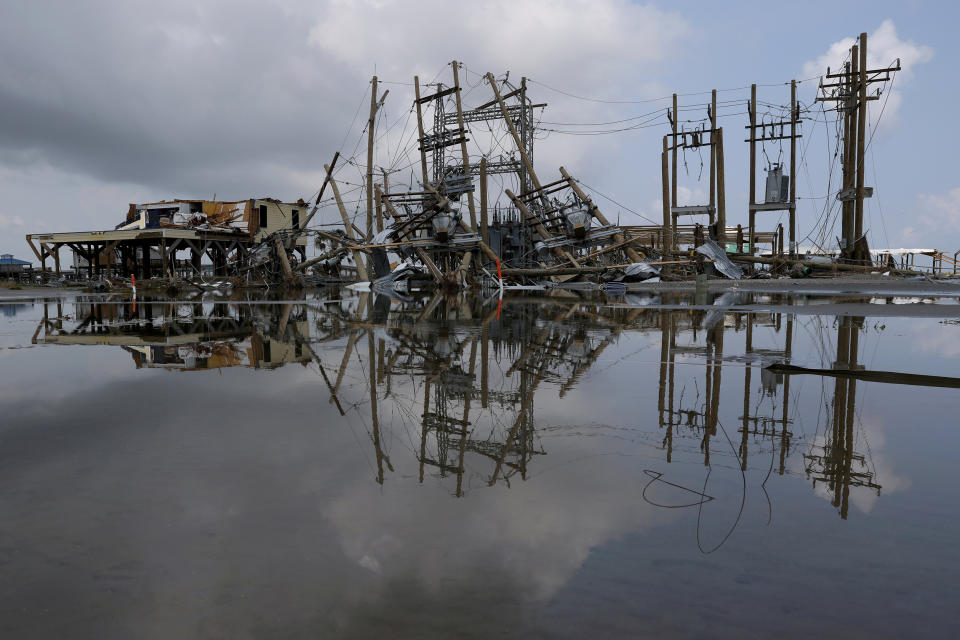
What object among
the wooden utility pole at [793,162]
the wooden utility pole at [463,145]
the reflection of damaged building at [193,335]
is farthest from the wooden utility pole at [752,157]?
the reflection of damaged building at [193,335]

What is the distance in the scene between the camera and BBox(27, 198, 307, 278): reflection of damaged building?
147 ft

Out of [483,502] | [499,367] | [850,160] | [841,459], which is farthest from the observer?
[850,160]

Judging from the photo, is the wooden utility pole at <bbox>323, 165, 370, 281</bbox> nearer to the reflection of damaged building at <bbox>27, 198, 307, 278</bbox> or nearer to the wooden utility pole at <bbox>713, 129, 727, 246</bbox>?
the reflection of damaged building at <bbox>27, 198, 307, 278</bbox>

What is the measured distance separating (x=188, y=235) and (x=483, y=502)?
148 feet

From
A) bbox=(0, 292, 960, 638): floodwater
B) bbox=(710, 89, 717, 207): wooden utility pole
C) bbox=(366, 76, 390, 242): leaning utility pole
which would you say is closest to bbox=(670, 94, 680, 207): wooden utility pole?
bbox=(710, 89, 717, 207): wooden utility pole

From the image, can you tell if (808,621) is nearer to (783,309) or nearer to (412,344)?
(412,344)

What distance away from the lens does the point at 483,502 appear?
11.5ft

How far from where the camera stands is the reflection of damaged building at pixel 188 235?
147ft

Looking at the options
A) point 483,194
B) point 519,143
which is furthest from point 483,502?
point 519,143

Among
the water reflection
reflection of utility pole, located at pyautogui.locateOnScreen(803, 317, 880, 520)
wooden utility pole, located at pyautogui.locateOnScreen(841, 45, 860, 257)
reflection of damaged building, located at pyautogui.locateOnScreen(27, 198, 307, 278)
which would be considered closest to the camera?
reflection of utility pole, located at pyautogui.locateOnScreen(803, 317, 880, 520)

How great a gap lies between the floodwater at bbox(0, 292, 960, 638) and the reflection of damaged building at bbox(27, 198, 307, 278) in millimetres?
41319

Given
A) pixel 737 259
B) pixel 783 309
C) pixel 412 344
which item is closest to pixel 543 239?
pixel 737 259

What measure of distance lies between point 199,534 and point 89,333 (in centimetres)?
1217

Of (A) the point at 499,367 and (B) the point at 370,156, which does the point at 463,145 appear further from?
(A) the point at 499,367
